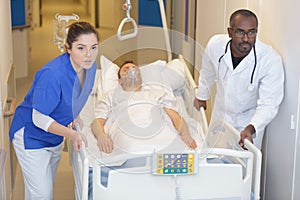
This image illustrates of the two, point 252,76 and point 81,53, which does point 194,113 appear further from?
point 81,53

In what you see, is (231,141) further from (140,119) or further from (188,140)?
(140,119)

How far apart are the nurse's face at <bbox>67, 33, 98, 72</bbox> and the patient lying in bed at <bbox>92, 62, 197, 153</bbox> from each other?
12.3 inches

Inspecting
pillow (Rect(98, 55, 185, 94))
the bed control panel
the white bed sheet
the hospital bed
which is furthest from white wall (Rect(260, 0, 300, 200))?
the bed control panel

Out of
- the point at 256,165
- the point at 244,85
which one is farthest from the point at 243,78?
the point at 256,165

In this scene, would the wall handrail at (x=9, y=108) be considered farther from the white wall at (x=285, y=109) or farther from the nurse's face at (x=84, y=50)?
the white wall at (x=285, y=109)

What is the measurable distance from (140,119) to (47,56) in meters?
4.67

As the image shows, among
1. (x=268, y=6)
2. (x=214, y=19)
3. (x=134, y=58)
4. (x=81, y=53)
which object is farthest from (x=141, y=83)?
(x=214, y=19)

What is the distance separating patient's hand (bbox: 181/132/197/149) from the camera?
2514 mm

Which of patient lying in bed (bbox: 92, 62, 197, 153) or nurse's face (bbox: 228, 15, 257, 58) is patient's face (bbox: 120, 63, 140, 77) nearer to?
patient lying in bed (bbox: 92, 62, 197, 153)

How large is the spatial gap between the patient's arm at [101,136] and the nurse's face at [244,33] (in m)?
0.75

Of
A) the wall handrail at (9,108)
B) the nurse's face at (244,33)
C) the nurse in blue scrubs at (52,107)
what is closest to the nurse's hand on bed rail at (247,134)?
the nurse's face at (244,33)

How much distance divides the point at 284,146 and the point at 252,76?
38 centimetres

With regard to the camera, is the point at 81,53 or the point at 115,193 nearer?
the point at 115,193

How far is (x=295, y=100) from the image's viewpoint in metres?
2.62
